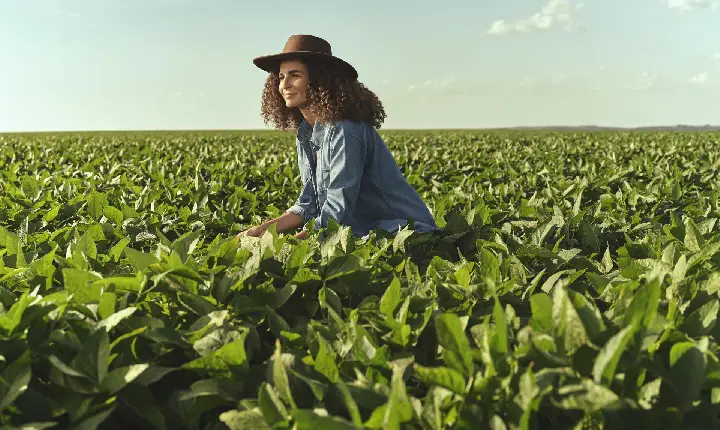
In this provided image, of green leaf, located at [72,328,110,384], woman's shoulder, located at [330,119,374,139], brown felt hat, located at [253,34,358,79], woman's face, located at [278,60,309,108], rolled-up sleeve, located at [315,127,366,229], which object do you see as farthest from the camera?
woman's face, located at [278,60,309,108]

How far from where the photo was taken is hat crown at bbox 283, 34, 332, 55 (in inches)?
174

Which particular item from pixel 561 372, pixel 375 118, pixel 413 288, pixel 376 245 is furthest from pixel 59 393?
pixel 375 118

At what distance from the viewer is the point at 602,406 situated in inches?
51.4

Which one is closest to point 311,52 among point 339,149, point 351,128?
point 351,128

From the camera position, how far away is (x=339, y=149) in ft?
13.8

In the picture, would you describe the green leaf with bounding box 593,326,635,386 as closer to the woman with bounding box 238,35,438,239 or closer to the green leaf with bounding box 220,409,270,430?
the green leaf with bounding box 220,409,270,430

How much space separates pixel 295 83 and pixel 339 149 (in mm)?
685

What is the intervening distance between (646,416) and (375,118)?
3444 millimetres

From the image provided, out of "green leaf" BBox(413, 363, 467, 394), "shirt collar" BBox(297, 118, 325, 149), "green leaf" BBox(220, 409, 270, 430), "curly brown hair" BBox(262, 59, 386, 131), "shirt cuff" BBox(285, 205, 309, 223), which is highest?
"curly brown hair" BBox(262, 59, 386, 131)

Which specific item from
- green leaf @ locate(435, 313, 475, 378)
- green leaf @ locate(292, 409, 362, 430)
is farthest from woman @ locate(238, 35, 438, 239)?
green leaf @ locate(292, 409, 362, 430)

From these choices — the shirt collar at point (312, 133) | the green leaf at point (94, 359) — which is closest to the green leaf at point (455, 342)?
the green leaf at point (94, 359)

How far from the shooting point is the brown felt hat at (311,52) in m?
4.34

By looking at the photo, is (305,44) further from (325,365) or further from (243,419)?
(243,419)

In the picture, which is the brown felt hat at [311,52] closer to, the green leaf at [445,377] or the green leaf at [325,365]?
the green leaf at [325,365]
